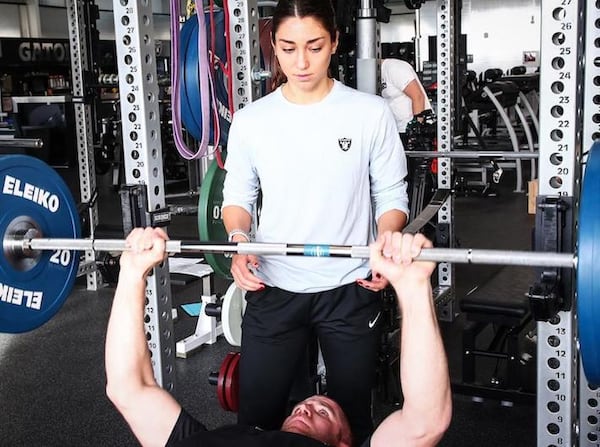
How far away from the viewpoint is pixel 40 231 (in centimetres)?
172

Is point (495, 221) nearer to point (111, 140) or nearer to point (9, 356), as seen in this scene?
point (111, 140)

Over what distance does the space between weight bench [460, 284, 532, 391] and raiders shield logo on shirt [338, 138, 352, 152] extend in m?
1.22

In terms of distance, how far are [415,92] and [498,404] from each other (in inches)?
55.8

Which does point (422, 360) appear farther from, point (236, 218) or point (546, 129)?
point (236, 218)

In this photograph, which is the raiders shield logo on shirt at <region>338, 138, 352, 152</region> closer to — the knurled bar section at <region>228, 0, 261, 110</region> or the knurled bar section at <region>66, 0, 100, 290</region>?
the knurled bar section at <region>228, 0, 261, 110</region>

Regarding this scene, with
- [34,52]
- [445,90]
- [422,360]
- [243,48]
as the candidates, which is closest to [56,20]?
[34,52]

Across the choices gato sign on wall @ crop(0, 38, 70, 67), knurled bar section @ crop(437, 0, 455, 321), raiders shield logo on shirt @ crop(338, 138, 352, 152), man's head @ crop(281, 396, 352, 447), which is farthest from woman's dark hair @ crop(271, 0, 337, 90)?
gato sign on wall @ crop(0, 38, 70, 67)

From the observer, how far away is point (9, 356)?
3307 mm

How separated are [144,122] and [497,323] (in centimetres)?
145

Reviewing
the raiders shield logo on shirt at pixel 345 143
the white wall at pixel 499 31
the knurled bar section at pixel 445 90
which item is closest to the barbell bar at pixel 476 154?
the knurled bar section at pixel 445 90

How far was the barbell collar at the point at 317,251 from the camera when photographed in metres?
1.17

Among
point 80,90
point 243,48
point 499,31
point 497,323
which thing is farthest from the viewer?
point 499,31

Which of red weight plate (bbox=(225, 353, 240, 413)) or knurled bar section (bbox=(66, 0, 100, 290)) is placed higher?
knurled bar section (bbox=(66, 0, 100, 290))

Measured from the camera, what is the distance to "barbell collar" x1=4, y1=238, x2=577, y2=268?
3.82 feet
